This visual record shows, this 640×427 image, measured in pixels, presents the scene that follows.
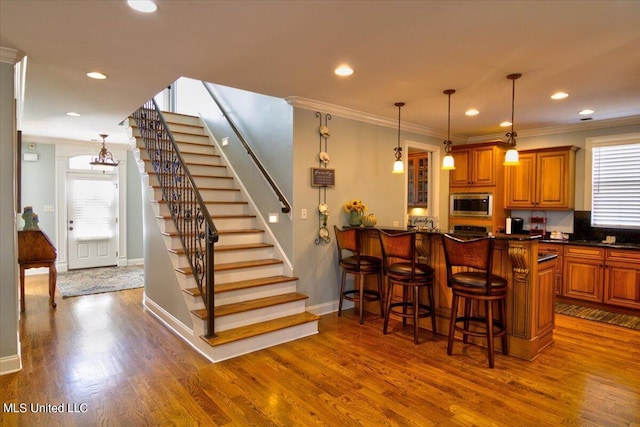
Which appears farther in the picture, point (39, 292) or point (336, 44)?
point (39, 292)

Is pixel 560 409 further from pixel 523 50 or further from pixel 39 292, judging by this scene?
pixel 39 292

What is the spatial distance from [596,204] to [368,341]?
4.18 metres

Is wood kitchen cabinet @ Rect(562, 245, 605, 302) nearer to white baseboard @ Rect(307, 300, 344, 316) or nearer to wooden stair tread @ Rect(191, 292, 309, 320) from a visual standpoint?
white baseboard @ Rect(307, 300, 344, 316)

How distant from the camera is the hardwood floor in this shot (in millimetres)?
2385

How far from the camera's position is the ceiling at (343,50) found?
7.21 ft

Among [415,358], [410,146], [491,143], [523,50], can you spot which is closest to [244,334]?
[415,358]

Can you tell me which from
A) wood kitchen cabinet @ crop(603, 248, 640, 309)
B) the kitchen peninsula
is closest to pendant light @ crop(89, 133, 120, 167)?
the kitchen peninsula

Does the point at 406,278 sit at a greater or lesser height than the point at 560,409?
greater

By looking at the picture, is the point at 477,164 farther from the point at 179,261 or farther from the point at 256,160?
the point at 179,261

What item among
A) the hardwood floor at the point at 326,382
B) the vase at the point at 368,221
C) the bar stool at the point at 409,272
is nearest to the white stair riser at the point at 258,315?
the hardwood floor at the point at 326,382

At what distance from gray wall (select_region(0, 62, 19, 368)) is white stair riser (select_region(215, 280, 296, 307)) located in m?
1.63

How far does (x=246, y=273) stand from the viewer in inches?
164

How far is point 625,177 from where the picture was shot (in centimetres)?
508

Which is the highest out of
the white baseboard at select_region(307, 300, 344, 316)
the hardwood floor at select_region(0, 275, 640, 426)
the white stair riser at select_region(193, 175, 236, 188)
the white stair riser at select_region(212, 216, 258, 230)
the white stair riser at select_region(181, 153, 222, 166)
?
the white stair riser at select_region(181, 153, 222, 166)
